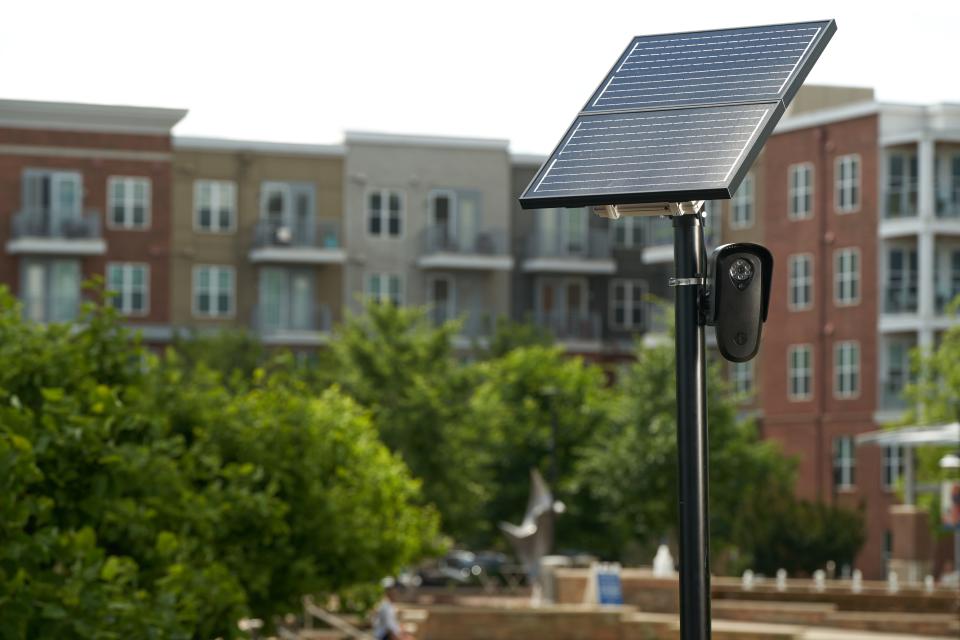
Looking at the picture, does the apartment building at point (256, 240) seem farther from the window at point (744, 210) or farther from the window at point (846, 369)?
the window at point (846, 369)

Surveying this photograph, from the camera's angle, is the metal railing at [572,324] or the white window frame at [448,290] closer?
the white window frame at [448,290]

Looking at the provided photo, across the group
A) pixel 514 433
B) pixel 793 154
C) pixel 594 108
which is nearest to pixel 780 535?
pixel 514 433

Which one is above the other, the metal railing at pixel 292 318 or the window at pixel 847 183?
the window at pixel 847 183

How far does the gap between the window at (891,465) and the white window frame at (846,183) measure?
8.34m

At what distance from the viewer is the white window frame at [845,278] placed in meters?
68.6

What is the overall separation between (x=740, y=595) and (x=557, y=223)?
45888 mm

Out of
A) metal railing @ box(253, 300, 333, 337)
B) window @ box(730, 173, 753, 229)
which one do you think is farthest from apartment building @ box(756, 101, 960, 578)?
metal railing @ box(253, 300, 333, 337)

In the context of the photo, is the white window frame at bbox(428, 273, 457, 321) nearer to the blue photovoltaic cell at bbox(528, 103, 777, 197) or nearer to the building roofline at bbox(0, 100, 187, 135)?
the building roofline at bbox(0, 100, 187, 135)

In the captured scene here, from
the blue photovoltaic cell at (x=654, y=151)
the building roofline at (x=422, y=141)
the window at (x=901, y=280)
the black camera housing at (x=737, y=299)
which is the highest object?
the building roofline at (x=422, y=141)

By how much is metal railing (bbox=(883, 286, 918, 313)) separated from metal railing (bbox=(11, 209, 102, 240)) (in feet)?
91.8

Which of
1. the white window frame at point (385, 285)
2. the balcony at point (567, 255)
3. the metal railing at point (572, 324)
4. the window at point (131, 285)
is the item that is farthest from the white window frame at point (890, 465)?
the window at point (131, 285)

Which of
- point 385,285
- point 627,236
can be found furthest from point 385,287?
point 627,236

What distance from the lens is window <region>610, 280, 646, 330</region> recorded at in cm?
8219

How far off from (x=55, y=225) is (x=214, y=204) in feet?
22.4
